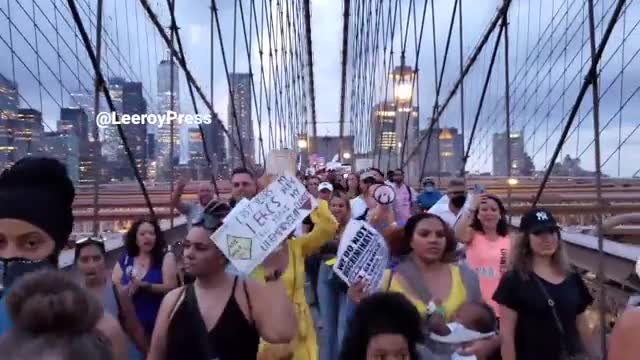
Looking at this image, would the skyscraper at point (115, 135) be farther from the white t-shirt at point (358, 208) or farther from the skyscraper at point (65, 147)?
the white t-shirt at point (358, 208)

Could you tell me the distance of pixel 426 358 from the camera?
194 cm

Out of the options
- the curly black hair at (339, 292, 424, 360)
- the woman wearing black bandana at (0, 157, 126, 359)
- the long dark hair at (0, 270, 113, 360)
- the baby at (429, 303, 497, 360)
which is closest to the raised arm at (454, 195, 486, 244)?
the baby at (429, 303, 497, 360)

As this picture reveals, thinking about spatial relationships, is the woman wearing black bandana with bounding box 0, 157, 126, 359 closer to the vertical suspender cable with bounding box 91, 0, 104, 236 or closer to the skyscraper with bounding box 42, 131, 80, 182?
the vertical suspender cable with bounding box 91, 0, 104, 236

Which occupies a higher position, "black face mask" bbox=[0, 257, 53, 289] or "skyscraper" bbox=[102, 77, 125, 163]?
"skyscraper" bbox=[102, 77, 125, 163]

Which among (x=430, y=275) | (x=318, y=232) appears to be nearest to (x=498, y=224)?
(x=318, y=232)

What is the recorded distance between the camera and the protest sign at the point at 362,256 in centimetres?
304

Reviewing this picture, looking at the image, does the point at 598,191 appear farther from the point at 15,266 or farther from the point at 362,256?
the point at 15,266

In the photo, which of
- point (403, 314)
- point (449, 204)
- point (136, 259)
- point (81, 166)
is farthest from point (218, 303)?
point (81, 166)

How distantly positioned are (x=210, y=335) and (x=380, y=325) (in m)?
0.65

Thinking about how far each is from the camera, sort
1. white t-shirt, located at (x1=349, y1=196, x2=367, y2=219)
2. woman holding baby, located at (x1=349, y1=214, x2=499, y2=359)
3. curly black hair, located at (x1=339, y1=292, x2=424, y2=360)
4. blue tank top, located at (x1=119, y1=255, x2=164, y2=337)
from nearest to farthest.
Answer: curly black hair, located at (x1=339, y1=292, x2=424, y2=360)
woman holding baby, located at (x1=349, y1=214, x2=499, y2=359)
blue tank top, located at (x1=119, y1=255, x2=164, y2=337)
white t-shirt, located at (x1=349, y1=196, x2=367, y2=219)

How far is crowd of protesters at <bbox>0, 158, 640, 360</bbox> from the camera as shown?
147cm

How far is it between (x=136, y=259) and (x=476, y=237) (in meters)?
1.70

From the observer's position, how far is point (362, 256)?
3.07m

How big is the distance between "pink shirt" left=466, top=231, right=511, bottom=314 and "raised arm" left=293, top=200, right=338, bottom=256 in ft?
2.35
